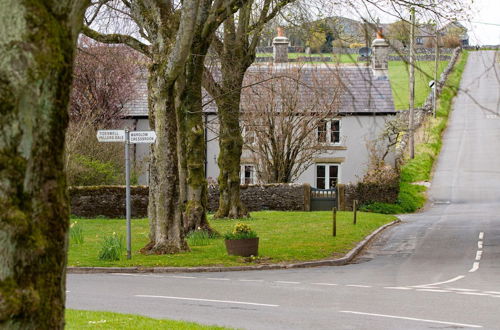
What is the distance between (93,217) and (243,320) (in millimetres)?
29172

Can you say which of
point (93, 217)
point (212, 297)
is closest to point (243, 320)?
point (212, 297)

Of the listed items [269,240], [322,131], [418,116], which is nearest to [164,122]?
[269,240]

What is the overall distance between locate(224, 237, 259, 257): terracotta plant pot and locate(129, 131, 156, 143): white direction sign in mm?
3440

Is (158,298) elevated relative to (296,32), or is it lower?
lower

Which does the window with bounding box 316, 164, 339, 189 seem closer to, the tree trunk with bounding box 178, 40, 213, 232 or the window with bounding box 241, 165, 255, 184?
the window with bounding box 241, 165, 255, 184

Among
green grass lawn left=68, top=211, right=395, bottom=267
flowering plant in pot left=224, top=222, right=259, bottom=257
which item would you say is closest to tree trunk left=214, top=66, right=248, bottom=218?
green grass lawn left=68, top=211, right=395, bottom=267

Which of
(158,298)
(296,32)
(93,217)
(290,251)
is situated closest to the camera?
(158,298)

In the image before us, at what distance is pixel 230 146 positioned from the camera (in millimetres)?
34469

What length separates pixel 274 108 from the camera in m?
46.8

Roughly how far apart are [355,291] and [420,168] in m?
36.6

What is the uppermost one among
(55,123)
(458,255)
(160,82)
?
→ (160,82)

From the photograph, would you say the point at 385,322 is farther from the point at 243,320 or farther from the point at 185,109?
the point at 185,109

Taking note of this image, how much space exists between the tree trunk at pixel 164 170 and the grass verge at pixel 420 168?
613 inches

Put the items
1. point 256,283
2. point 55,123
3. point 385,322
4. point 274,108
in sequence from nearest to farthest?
point 55,123, point 385,322, point 256,283, point 274,108
